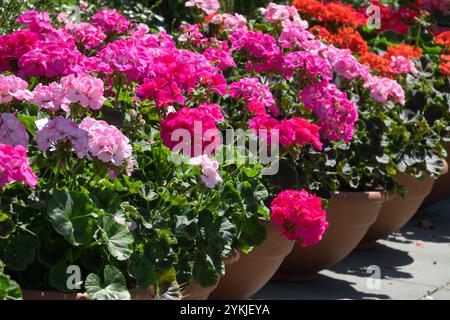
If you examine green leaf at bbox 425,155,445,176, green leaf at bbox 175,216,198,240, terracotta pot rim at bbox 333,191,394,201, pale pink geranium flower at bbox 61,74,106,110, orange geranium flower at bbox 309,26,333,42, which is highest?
pale pink geranium flower at bbox 61,74,106,110

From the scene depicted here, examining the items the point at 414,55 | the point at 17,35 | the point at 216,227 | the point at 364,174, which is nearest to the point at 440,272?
the point at 364,174

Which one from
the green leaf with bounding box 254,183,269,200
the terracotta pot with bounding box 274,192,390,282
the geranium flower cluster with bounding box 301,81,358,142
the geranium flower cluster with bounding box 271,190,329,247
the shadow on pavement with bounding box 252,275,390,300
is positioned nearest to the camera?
the geranium flower cluster with bounding box 271,190,329,247

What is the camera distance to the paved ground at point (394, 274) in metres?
4.71

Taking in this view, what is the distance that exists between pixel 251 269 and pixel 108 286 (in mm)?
1338

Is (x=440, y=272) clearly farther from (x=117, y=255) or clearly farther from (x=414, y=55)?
(x=117, y=255)

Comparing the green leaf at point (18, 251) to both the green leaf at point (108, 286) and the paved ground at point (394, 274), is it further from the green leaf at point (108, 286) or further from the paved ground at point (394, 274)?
the paved ground at point (394, 274)

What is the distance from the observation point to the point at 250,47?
4281 millimetres

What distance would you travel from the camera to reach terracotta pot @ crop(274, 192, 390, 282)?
4.70m

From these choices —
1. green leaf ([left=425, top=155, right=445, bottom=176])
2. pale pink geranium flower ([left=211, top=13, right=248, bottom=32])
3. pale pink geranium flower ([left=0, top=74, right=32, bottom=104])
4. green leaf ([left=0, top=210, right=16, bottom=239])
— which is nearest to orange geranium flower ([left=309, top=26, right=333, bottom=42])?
pale pink geranium flower ([left=211, top=13, right=248, bottom=32])

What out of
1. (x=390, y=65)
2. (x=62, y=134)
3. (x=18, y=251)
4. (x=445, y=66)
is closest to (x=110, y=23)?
(x=62, y=134)

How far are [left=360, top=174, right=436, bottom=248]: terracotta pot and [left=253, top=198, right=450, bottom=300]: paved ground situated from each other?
15cm

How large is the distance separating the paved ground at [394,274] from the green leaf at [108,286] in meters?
1.86

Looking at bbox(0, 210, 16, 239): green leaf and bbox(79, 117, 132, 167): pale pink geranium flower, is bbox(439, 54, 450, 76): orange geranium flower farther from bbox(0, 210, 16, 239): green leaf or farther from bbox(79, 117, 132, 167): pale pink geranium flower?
bbox(0, 210, 16, 239): green leaf

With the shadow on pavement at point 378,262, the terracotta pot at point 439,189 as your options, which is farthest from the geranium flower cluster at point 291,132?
the terracotta pot at point 439,189
